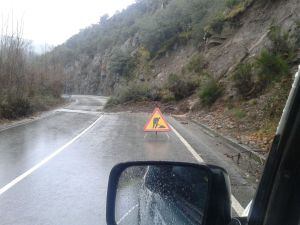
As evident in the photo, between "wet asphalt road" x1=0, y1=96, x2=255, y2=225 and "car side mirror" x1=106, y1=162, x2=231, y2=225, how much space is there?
3591 mm

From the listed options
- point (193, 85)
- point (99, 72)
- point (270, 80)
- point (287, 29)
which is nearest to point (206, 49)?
point (193, 85)

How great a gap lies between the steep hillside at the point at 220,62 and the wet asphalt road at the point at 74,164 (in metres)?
2.61

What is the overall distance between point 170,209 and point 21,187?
601cm

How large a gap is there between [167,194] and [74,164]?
8111 mm

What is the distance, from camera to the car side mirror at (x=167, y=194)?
6.31 feet

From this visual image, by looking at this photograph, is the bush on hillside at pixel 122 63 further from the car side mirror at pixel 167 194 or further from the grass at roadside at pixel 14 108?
the car side mirror at pixel 167 194

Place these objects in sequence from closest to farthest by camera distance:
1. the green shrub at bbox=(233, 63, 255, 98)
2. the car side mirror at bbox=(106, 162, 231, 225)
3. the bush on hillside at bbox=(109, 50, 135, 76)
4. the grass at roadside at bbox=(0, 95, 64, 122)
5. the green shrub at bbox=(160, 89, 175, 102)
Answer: the car side mirror at bbox=(106, 162, 231, 225), the green shrub at bbox=(233, 63, 255, 98), the grass at roadside at bbox=(0, 95, 64, 122), the green shrub at bbox=(160, 89, 175, 102), the bush on hillside at bbox=(109, 50, 135, 76)

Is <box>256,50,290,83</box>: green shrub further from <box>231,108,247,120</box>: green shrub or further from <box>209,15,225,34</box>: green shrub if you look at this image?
<box>209,15,225,34</box>: green shrub

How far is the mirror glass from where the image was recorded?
87.5 inches

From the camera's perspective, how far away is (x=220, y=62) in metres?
33.3

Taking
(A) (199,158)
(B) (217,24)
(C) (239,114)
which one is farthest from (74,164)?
(B) (217,24)

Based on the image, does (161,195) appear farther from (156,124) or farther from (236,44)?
(236,44)

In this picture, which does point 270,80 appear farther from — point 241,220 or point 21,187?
point 241,220

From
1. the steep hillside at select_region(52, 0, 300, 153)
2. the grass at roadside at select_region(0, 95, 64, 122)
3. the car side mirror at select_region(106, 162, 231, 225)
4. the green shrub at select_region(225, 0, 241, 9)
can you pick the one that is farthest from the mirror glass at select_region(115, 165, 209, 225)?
the green shrub at select_region(225, 0, 241, 9)
